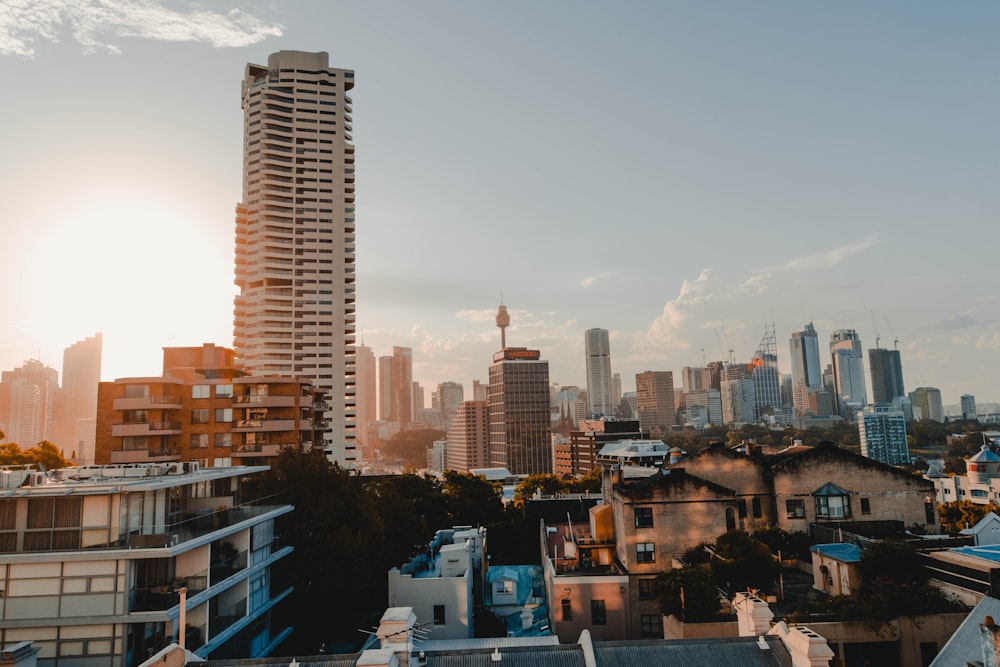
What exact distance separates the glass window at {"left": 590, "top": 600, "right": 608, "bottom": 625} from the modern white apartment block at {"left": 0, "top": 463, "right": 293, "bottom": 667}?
17220 millimetres

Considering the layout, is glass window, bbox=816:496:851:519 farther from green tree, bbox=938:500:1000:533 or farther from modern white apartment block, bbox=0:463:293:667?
modern white apartment block, bbox=0:463:293:667

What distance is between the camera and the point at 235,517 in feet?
99.0

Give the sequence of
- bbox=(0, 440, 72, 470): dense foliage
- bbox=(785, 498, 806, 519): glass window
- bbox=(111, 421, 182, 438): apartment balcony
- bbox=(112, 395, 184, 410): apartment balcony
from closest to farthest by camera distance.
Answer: bbox=(785, 498, 806, 519): glass window
bbox=(0, 440, 72, 470): dense foliage
bbox=(111, 421, 182, 438): apartment balcony
bbox=(112, 395, 184, 410): apartment balcony

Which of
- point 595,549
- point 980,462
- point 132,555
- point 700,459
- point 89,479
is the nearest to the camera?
point 132,555

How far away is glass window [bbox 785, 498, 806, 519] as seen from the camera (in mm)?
41312

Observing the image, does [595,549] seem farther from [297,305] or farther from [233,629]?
[297,305]

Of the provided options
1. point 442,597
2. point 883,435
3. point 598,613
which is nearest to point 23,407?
point 442,597

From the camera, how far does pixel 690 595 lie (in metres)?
27.0

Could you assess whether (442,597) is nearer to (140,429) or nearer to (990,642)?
(990,642)

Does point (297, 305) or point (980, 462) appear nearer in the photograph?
point (980, 462)

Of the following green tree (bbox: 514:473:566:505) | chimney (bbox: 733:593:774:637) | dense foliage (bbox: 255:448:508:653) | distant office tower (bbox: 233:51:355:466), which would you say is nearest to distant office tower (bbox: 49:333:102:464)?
distant office tower (bbox: 233:51:355:466)

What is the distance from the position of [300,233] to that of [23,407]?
65.7 metres

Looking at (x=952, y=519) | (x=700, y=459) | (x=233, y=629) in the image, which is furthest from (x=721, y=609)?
(x=952, y=519)

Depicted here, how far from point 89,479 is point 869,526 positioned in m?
41.6
